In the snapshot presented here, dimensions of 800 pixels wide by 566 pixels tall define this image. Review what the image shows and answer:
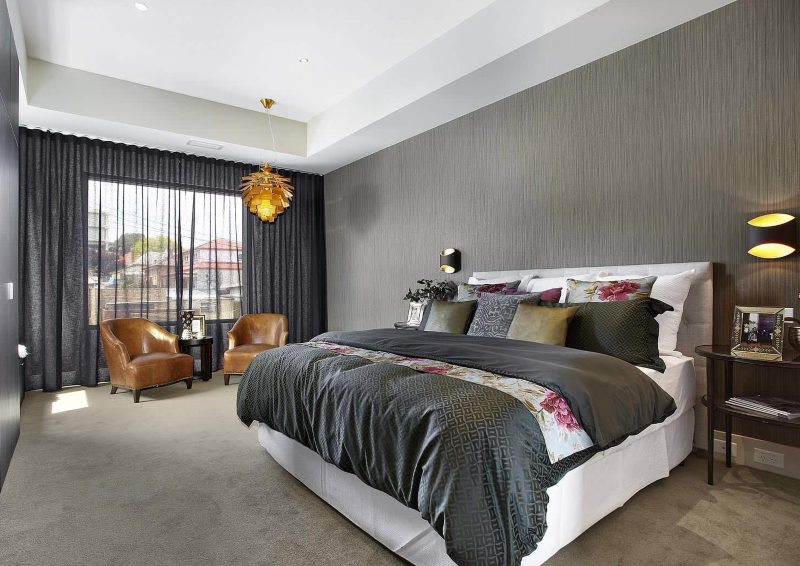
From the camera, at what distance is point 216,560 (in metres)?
1.88

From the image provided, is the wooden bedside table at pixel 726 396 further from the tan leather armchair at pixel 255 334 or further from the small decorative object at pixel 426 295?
the tan leather armchair at pixel 255 334

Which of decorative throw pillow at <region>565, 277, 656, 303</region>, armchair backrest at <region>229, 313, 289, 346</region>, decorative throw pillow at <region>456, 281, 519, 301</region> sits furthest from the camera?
armchair backrest at <region>229, 313, 289, 346</region>

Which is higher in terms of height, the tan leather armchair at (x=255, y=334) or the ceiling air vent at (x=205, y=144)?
the ceiling air vent at (x=205, y=144)

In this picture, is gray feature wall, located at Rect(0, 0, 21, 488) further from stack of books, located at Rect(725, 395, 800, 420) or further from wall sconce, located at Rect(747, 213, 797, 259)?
wall sconce, located at Rect(747, 213, 797, 259)

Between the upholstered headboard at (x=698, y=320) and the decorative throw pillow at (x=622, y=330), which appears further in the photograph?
the upholstered headboard at (x=698, y=320)

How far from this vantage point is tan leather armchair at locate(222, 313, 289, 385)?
17.0 feet

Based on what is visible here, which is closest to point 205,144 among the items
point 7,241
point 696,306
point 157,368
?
point 157,368

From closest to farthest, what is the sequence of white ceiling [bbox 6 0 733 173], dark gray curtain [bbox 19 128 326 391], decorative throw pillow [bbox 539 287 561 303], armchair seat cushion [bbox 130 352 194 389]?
white ceiling [bbox 6 0 733 173] → decorative throw pillow [bbox 539 287 561 303] → armchair seat cushion [bbox 130 352 194 389] → dark gray curtain [bbox 19 128 326 391]

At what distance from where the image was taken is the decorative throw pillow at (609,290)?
2873 millimetres

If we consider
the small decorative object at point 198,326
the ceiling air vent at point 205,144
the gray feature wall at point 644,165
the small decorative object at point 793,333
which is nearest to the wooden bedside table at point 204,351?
the small decorative object at point 198,326

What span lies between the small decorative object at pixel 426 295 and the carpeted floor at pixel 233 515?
1.97 meters

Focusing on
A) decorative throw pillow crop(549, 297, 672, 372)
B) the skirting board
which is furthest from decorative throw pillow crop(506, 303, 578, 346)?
the skirting board

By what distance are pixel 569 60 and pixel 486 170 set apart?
119 cm

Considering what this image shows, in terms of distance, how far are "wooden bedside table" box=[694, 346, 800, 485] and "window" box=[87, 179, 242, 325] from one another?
522cm
